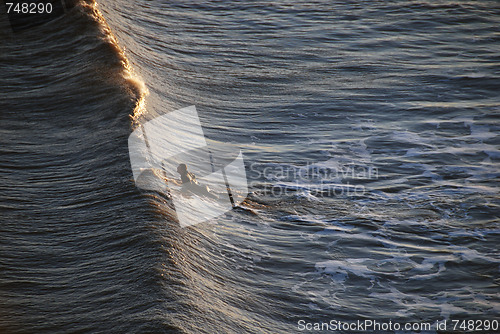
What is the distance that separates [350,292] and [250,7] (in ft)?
31.2

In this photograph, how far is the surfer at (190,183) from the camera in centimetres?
543

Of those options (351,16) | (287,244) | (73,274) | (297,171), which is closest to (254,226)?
(287,244)

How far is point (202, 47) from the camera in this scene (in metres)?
10.1

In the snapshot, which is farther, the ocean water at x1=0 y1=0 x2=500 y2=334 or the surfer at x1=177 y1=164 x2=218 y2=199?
the surfer at x1=177 y1=164 x2=218 y2=199

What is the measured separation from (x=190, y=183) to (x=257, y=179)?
0.98 meters

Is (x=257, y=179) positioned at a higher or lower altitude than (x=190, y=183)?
lower

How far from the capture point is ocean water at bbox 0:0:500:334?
3.98 metres

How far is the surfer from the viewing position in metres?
5.43

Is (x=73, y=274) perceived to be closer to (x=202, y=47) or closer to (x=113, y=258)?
(x=113, y=258)

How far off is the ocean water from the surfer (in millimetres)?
435

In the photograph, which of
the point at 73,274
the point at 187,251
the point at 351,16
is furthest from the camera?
the point at 351,16

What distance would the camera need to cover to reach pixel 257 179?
6137 millimetres

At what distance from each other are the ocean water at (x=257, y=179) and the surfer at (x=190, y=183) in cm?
43

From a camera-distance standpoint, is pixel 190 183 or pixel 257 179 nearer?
pixel 190 183
